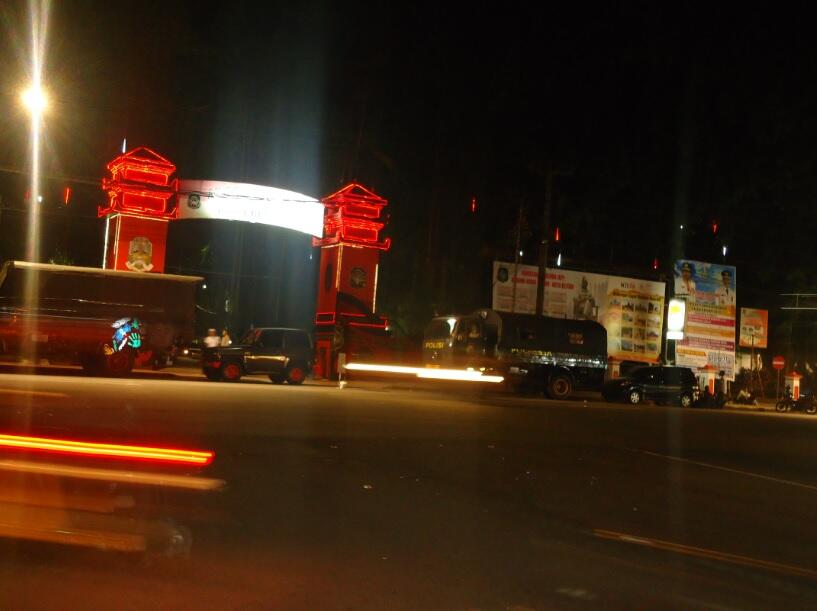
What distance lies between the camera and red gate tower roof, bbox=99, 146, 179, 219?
29219 millimetres

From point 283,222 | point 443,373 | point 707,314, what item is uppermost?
point 283,222

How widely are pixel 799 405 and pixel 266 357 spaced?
2308cm

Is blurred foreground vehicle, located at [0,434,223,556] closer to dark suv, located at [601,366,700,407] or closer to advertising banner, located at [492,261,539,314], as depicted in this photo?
dark suv, located at [601,366,700,407]

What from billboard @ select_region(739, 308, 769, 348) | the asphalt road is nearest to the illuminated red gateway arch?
the asphalt road

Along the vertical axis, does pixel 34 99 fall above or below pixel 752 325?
above

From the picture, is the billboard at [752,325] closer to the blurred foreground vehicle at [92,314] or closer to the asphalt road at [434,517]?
the blurred foreground vehicle at [92,314]

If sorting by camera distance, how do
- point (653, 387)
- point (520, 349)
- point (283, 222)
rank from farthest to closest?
point (653, 387) < point (283, 222) < point (520, 349)

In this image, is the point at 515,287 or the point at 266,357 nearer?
the point at 266,357

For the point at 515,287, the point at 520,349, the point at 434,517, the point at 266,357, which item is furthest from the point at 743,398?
the point at 434,517

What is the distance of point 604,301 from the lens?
45781mm

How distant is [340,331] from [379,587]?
26.0m

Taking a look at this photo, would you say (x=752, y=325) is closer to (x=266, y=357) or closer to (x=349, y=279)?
(x=349, y=279)

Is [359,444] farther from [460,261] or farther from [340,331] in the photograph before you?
[460,261]

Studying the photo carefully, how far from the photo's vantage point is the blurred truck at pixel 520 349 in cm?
3050
